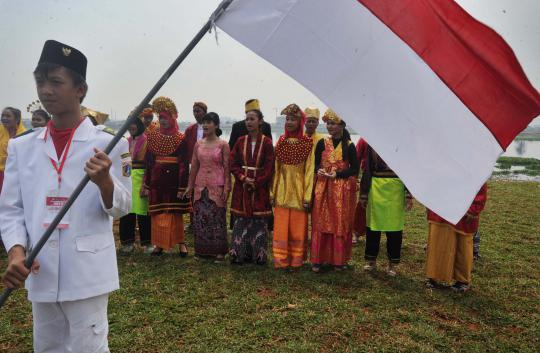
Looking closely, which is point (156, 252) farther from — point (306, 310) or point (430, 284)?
point (430, 284)

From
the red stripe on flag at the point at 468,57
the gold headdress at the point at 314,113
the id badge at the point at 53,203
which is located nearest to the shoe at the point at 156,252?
the gold headdress at the point at 314,113

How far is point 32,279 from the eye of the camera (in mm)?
1856

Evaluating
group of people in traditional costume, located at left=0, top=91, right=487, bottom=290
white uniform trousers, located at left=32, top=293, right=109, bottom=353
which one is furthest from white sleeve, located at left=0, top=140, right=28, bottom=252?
group of people in traditional costume, located at left=0, top=91, right=487, bottom=290

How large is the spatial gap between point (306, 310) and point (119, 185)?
2.59m

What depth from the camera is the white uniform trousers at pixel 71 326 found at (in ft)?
6.15

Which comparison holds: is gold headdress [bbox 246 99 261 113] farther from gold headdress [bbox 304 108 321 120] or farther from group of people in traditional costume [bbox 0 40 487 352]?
gold headdress [bbox 304 108 321 120]

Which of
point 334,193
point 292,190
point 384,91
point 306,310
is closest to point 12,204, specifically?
point 384,91

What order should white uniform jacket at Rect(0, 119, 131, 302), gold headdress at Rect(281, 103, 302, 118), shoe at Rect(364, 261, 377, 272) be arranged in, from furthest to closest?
1. shoe at Rect(364, 261, 377, 272)
2. gold headdress at Rect(281, 103, 302, 118)
3. white uniform jacket at Rect(0, 119, 131, 302)

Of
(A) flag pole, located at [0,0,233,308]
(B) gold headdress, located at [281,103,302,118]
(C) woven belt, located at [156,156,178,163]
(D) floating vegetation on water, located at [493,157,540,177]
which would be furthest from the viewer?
(D) floating vegetation on water, located at [493,157,540,177]

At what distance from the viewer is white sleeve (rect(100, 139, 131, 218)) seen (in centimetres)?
187

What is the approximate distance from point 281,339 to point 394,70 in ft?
8.06

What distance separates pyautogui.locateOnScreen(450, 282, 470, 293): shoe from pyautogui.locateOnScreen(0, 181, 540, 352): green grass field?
0.26 feet

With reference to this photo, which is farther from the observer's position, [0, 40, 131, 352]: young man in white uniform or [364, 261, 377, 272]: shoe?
[364, 261, 377, 272]: shoe

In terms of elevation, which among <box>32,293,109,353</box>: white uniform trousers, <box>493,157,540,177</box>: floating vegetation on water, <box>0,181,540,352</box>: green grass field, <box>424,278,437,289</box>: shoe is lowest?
<box>0,181,540,352</box>: green grass field
